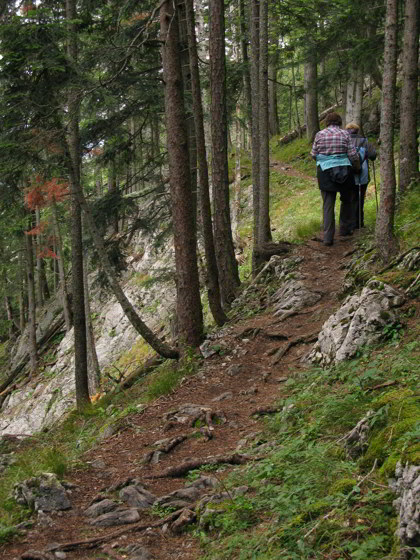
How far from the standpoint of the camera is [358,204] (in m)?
11.3

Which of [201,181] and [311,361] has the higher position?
[201,181]

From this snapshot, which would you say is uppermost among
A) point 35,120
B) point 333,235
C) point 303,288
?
point 35,120

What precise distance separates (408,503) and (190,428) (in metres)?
3.75

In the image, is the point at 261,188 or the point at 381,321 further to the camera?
the point at 261,188

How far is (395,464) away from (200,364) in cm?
528

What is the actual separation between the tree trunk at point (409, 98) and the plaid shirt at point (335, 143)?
903 mm

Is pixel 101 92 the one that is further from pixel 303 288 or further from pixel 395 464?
pixel 395 464

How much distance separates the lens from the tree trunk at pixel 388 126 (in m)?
7.24

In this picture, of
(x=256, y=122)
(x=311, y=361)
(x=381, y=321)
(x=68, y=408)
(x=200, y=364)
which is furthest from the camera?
(x=68, y=408)

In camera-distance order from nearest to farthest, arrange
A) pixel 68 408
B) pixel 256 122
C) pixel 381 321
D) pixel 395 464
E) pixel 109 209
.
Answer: pixel 395 464 < pixel 381 321 < pixel 109 209 < pixel 256 122 < pixel 68 408

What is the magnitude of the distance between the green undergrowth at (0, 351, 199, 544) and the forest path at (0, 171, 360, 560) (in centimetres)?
17

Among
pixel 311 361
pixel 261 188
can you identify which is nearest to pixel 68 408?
pixel 261 188

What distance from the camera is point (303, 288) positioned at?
973 centimetres

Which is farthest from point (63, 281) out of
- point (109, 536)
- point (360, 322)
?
point (109, 536)
